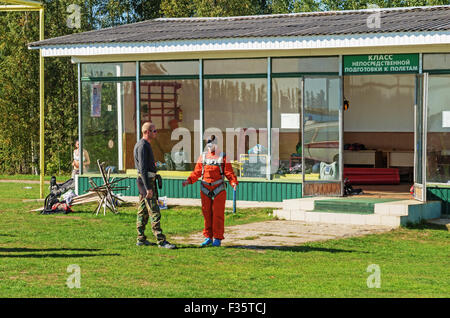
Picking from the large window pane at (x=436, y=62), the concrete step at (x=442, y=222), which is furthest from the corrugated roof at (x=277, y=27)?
the concrete step at (x=442, y=222)

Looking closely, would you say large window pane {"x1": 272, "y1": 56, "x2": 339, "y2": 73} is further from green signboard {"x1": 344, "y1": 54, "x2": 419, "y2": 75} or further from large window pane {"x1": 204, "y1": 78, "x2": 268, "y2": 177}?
large window pane {"x1": 204, "y1": 78, "x2": 268, "y2": 177}

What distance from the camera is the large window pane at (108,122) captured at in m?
21.9

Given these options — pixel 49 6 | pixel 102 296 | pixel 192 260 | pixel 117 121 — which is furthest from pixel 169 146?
pixel 49 6

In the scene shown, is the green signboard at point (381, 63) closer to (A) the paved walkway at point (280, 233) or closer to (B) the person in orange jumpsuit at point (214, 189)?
(A) the paved walkway at point (280, 233)

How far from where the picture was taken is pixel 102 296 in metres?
9.80

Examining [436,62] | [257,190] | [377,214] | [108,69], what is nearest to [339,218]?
[377,214]

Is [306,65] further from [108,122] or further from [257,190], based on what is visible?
[108,122]

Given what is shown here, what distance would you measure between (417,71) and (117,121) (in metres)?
7.52

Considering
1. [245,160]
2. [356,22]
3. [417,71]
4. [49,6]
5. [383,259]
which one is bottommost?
[383,259]

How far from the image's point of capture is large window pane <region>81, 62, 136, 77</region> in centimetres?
2170

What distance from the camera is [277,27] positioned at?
20.8 metres
